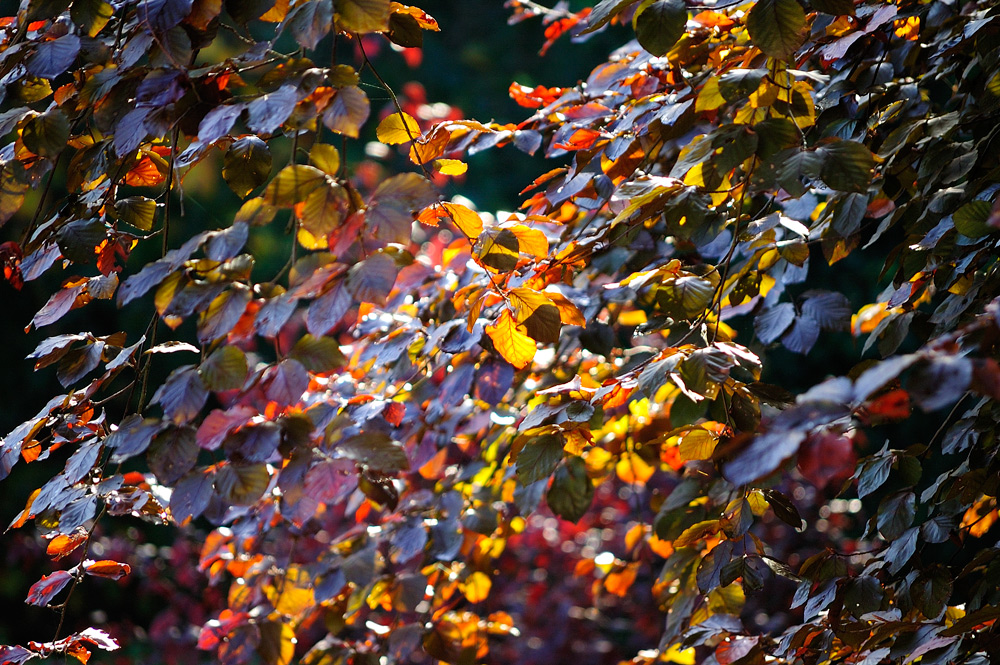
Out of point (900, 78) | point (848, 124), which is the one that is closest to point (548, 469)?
point (848, 124)

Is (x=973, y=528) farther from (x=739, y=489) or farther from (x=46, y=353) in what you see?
(x=46, y=353)

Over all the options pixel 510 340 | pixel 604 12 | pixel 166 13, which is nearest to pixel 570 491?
pixel 510 340

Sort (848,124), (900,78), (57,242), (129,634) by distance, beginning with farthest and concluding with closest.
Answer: (129,634) → (900,78) → (848,124) → (57,242)

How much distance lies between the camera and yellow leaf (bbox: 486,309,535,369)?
0.94 meters

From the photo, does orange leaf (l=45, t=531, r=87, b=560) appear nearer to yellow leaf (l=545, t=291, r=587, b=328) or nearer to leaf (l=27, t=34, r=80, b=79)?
leaf (l=27, t=34, r=80, b=79)

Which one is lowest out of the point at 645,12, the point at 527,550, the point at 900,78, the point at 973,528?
the point at 527,550

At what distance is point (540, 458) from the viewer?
3.17 ft

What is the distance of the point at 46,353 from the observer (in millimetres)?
948

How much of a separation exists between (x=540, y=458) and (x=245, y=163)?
1.57ft

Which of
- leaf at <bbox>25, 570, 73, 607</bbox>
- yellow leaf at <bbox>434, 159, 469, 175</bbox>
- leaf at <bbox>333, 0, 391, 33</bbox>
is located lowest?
leaf at <bbox>25, 570, 73, 607</bbox>

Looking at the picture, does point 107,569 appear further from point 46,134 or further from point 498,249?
point 498,249

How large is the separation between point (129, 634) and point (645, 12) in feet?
11.2

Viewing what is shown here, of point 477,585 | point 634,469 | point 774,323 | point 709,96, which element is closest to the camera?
point 709,96

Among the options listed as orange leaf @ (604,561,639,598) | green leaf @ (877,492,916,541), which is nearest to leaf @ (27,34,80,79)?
green leaf @ (877,492,916,541)
